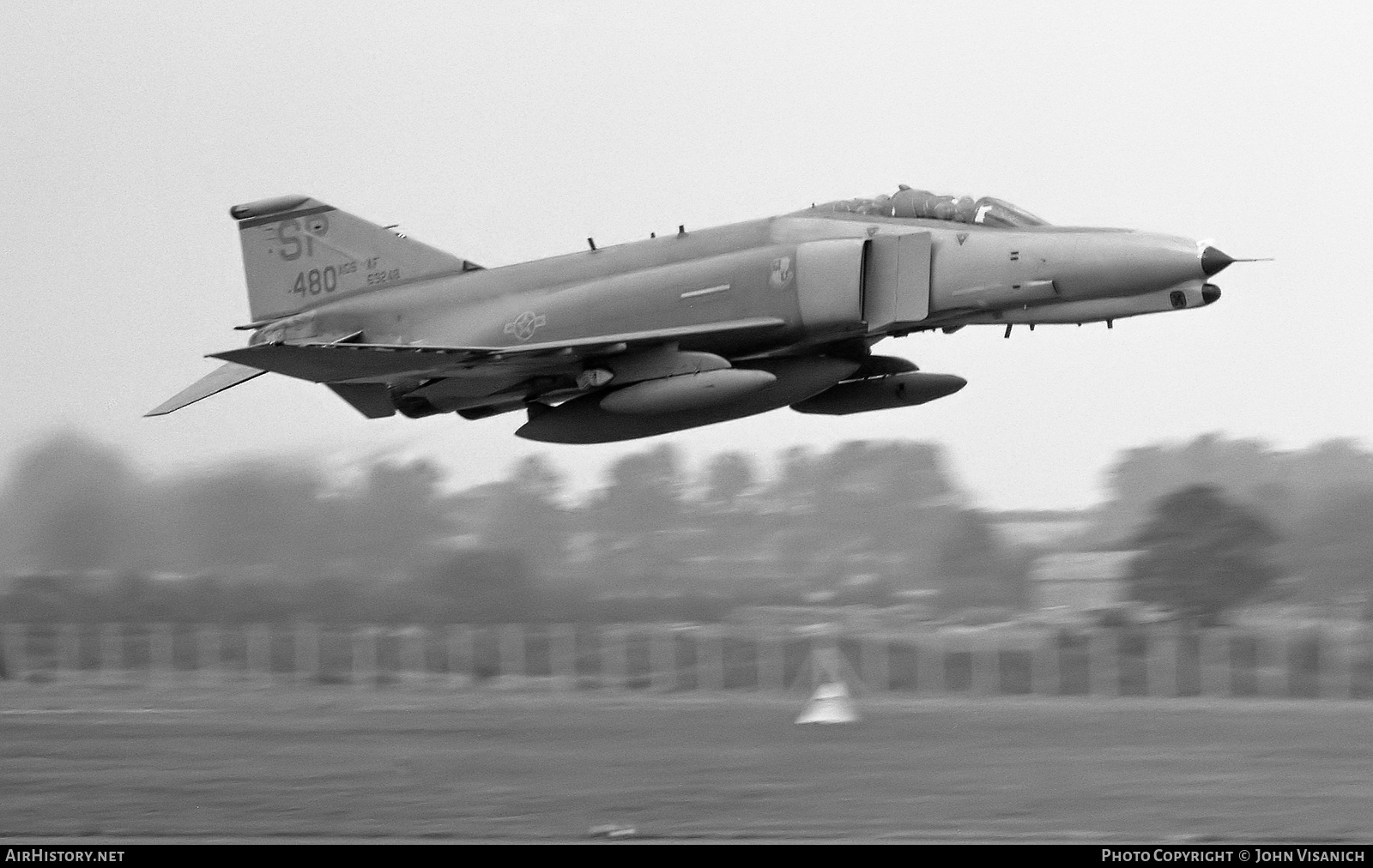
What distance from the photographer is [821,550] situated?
34.2 m

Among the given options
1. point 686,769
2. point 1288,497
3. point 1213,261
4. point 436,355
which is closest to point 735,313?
point 436,355

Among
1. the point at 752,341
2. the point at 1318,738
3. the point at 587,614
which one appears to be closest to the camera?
the point at 752,341

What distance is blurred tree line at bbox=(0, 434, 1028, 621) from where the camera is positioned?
28.4 metres

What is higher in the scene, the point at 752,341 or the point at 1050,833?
the point at 752,341

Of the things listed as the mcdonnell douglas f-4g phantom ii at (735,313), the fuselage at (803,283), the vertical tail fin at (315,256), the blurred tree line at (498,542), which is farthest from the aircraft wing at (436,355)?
the blurred tree line at (498,542)

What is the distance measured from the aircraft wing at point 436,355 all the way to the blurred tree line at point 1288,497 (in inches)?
802

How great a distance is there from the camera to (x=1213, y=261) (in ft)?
57.9

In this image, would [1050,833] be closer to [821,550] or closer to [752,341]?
[752,341]

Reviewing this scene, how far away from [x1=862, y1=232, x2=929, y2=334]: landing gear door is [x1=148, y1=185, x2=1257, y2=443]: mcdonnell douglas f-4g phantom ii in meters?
0.02

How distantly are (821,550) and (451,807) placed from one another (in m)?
15.9

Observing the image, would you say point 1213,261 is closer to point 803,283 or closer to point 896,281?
point 896,281

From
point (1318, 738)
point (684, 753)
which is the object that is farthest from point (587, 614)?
point (1318, 738)

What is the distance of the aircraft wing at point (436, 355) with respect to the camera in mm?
18781

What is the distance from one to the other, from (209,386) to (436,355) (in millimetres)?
3625
